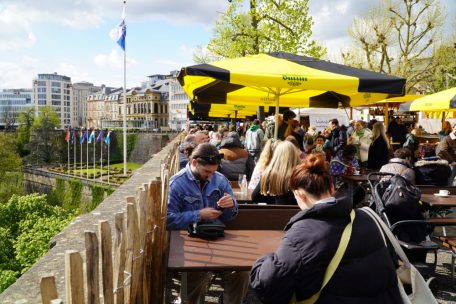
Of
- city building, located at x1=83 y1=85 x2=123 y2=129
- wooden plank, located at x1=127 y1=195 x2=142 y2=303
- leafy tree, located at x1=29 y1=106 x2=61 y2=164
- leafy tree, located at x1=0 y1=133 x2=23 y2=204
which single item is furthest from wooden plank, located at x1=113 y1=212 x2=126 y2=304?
city building, located at x1=83 y1=85 x2=123 y2=129

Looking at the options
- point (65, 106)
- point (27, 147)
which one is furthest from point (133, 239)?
point (65, 106)

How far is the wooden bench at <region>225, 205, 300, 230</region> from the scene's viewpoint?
378cm

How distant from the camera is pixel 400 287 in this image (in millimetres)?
2186

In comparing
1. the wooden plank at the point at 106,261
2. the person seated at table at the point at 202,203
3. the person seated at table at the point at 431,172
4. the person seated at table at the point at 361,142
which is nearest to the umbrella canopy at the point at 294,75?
the person seated at table at the point at 202,203

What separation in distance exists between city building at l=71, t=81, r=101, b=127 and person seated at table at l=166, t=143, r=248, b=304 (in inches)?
7329

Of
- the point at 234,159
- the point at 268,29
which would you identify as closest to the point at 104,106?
the point at 268,29

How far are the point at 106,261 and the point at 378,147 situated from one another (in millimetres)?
7098

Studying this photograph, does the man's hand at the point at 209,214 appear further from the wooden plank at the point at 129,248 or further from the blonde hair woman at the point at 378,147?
the blonde hair woman at the point at 378,147

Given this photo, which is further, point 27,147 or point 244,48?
point 27,147

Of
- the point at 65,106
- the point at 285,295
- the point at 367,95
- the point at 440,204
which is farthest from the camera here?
the point at 65,106

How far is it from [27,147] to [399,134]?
273ft

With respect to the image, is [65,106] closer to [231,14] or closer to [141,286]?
[231,14]

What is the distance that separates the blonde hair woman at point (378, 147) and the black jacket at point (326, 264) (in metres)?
6.56

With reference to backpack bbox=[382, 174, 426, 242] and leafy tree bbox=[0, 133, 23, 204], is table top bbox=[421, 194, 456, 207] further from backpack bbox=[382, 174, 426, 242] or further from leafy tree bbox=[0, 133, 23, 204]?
leafy tree bbox=[0, 133, 23, 204]
